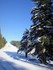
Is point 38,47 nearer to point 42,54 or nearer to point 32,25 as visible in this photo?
point 42,54

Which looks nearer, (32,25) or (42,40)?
(42,40)

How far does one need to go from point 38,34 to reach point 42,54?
287cm

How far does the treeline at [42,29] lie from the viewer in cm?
2379

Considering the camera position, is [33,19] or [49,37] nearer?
[49,37]

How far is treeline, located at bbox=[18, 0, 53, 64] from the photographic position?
2379cm

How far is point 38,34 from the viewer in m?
25.0

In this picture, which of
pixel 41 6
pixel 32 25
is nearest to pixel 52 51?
pixel 32 25

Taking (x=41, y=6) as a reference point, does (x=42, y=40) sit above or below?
below

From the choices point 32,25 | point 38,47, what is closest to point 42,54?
point 38,47

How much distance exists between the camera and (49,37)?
2405cm

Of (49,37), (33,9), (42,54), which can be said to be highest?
(33,9)

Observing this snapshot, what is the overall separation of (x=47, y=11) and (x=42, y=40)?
438cm

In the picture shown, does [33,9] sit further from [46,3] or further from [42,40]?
[42,40]

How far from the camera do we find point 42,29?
2480 cm
